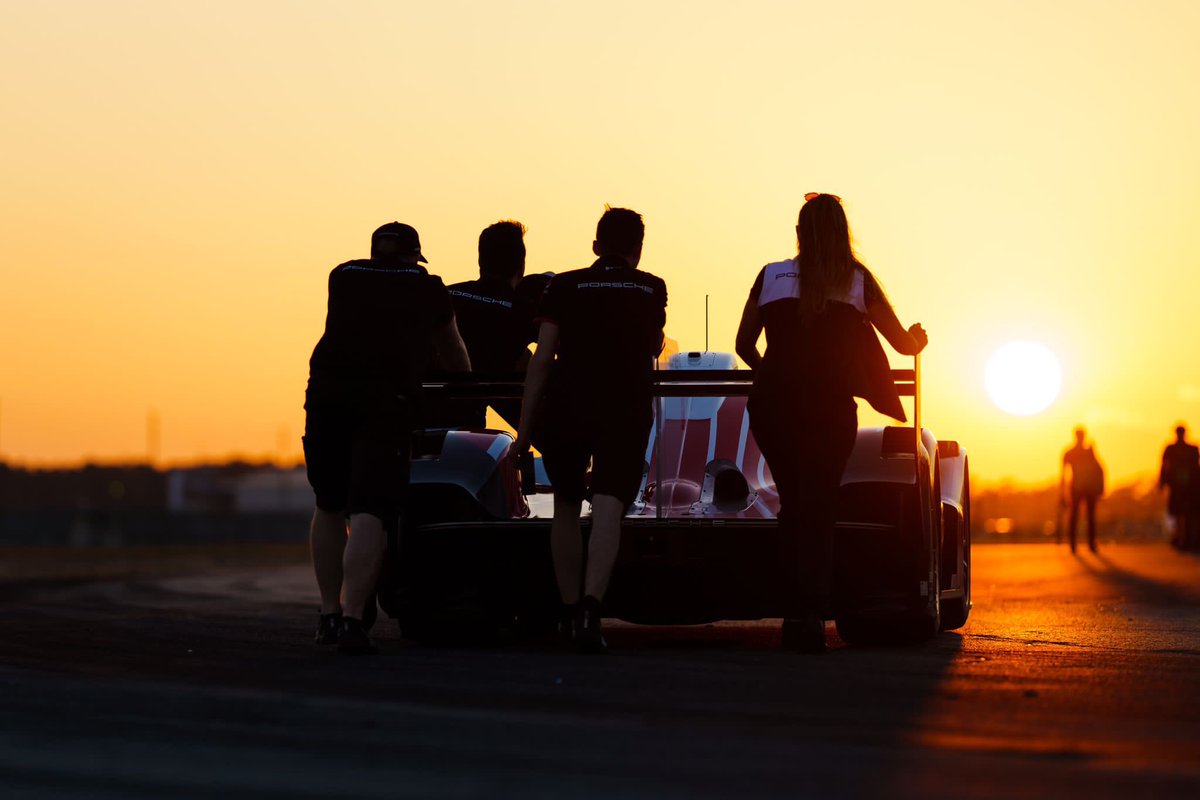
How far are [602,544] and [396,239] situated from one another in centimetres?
153

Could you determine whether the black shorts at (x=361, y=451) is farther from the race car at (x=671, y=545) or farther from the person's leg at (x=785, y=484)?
the person's leg at (x=785, y=484)

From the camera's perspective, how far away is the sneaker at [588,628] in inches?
304

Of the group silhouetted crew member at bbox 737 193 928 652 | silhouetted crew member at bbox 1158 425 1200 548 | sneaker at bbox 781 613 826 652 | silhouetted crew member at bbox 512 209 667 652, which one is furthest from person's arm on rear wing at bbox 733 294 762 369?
silhouetted crew member at bbox 1158 425 1200 548

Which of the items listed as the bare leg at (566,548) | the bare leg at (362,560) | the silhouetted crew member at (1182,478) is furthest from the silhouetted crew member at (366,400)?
the silhouetted crew member at (1182,478)

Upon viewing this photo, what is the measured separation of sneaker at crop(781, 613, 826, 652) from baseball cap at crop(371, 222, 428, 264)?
2.14 metres

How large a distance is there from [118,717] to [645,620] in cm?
310

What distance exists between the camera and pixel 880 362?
8.08 metres

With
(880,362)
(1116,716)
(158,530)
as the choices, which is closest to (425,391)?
(880,362)

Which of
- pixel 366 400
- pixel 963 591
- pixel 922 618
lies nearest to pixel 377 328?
pixel 366 400

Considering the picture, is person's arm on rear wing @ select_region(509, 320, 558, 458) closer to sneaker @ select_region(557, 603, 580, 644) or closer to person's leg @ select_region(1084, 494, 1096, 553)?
sneaker @ select_region(557, 603, 580, 644)

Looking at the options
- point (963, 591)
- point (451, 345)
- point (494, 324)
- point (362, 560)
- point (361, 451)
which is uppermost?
point (494, 324)

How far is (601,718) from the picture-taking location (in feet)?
17.9

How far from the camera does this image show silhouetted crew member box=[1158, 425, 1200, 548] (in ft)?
90.8

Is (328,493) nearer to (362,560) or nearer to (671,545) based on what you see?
(362,560)
